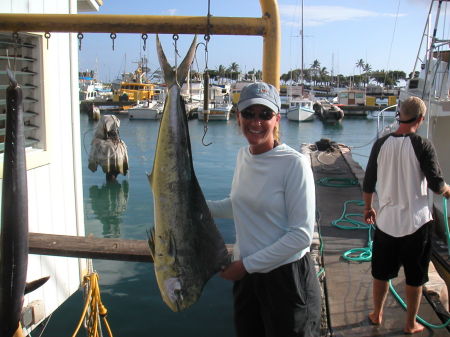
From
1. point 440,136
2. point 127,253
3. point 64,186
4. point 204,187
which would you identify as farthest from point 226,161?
point 127,253

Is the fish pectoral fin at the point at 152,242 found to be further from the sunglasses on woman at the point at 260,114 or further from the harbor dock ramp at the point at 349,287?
the harbor dock ramp at the point at 349,287

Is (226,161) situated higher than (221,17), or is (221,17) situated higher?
(221,17)

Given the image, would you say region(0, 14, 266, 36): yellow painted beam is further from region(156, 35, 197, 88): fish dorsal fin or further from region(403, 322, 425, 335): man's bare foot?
region(403, 322, 425, 335): man's bare foot

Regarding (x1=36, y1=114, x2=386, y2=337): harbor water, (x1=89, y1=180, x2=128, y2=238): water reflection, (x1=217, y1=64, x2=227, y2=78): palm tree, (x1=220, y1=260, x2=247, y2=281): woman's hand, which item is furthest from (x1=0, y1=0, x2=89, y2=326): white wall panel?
(x1=217, y1=64, x2=227, y2=78): palm tree

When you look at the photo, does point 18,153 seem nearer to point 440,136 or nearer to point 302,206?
point 302,206

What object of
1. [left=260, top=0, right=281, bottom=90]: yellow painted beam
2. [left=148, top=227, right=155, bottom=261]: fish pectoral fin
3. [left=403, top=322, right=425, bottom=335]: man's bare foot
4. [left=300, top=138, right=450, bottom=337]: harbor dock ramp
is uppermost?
[left=260, top=0, right=281, bottom=90]: yellow painted beam

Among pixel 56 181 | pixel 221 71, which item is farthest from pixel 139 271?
pixel 221 71

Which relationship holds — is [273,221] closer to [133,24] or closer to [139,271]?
[133,24]

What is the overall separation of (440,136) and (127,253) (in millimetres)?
7878

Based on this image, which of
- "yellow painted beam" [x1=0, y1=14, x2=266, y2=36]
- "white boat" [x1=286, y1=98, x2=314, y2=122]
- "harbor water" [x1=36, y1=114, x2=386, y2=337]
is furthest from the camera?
"white boat" [x1=286, y1=98, x2=314, y2=122]

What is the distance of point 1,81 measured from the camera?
4.11m

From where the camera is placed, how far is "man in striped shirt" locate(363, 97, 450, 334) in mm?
2820

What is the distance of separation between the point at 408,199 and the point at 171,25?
1840 millimetres

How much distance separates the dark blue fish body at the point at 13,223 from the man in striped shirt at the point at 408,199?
2219 millimetres
